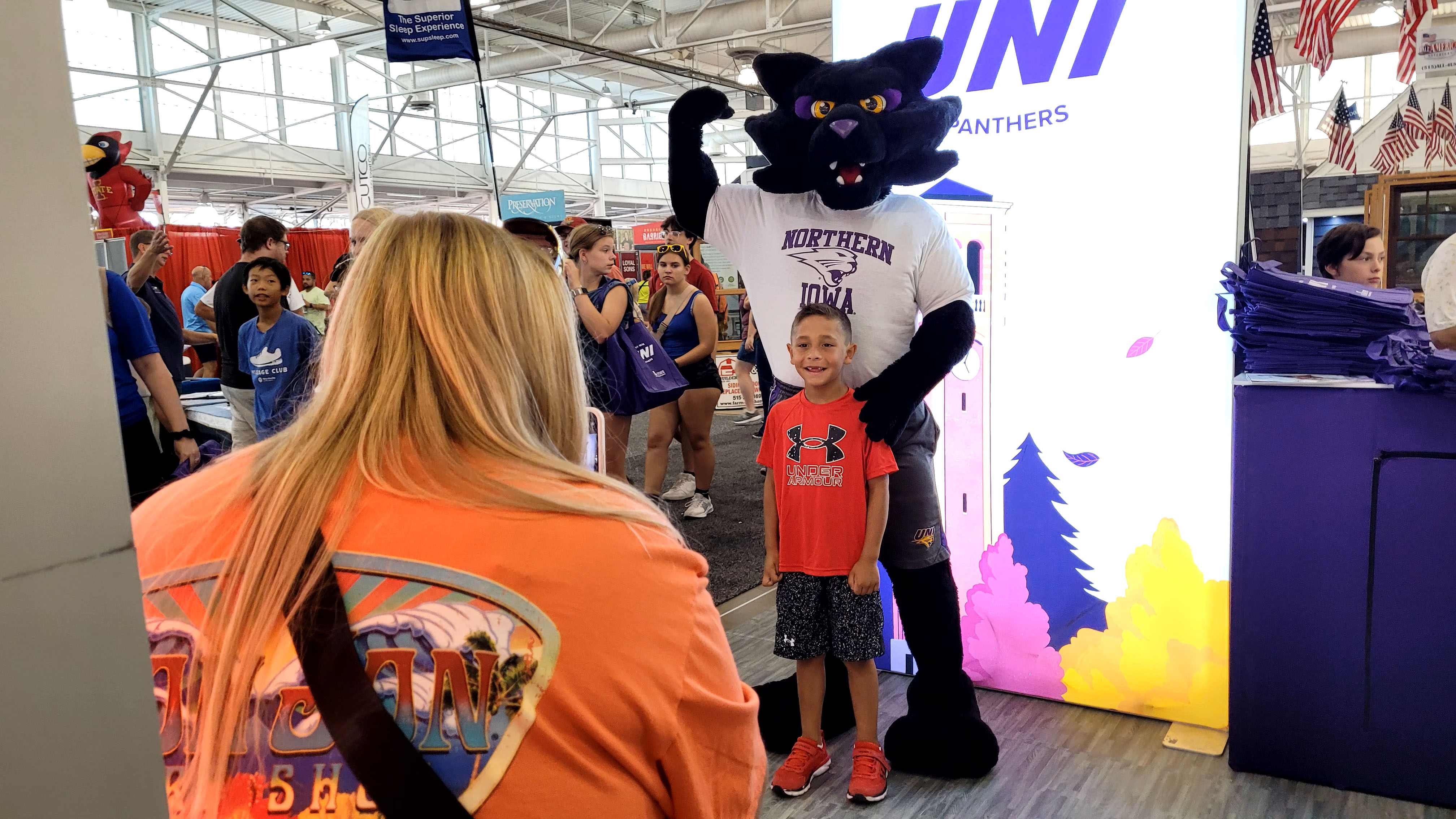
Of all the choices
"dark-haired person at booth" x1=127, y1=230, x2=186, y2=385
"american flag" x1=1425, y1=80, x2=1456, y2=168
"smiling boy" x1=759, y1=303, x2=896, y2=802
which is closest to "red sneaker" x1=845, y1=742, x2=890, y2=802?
"smiling boy" x1=759, y1=303, x2=896, y2=802

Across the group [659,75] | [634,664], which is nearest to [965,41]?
[634,664]

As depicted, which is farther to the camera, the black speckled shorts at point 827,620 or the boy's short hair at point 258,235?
the boy's short hair at point 258,235

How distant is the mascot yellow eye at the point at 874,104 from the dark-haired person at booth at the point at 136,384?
2.47 m

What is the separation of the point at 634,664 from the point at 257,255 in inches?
160

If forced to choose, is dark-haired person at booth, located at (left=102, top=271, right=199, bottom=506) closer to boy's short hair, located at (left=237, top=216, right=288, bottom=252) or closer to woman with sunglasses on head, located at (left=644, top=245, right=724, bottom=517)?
boy's short hair, located at (left=237, top=216, right=288, bottom=252)

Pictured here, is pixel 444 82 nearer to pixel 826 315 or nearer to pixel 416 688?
pixel 826 315

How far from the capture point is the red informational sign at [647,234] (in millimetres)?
12648

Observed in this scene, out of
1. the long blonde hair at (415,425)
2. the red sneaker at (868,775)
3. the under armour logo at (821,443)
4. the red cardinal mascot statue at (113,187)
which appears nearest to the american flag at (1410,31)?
the under armour logo at (821,443)

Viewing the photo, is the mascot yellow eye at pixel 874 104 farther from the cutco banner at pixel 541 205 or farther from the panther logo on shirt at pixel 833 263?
the cutco banner at pixel 541 205

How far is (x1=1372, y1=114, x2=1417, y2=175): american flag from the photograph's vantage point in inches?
375

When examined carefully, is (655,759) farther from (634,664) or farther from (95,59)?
(95,59)

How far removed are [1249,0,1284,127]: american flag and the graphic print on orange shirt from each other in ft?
8.38

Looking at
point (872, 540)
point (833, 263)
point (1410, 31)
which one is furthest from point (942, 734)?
point (1410, 31)

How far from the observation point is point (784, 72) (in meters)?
2.43
